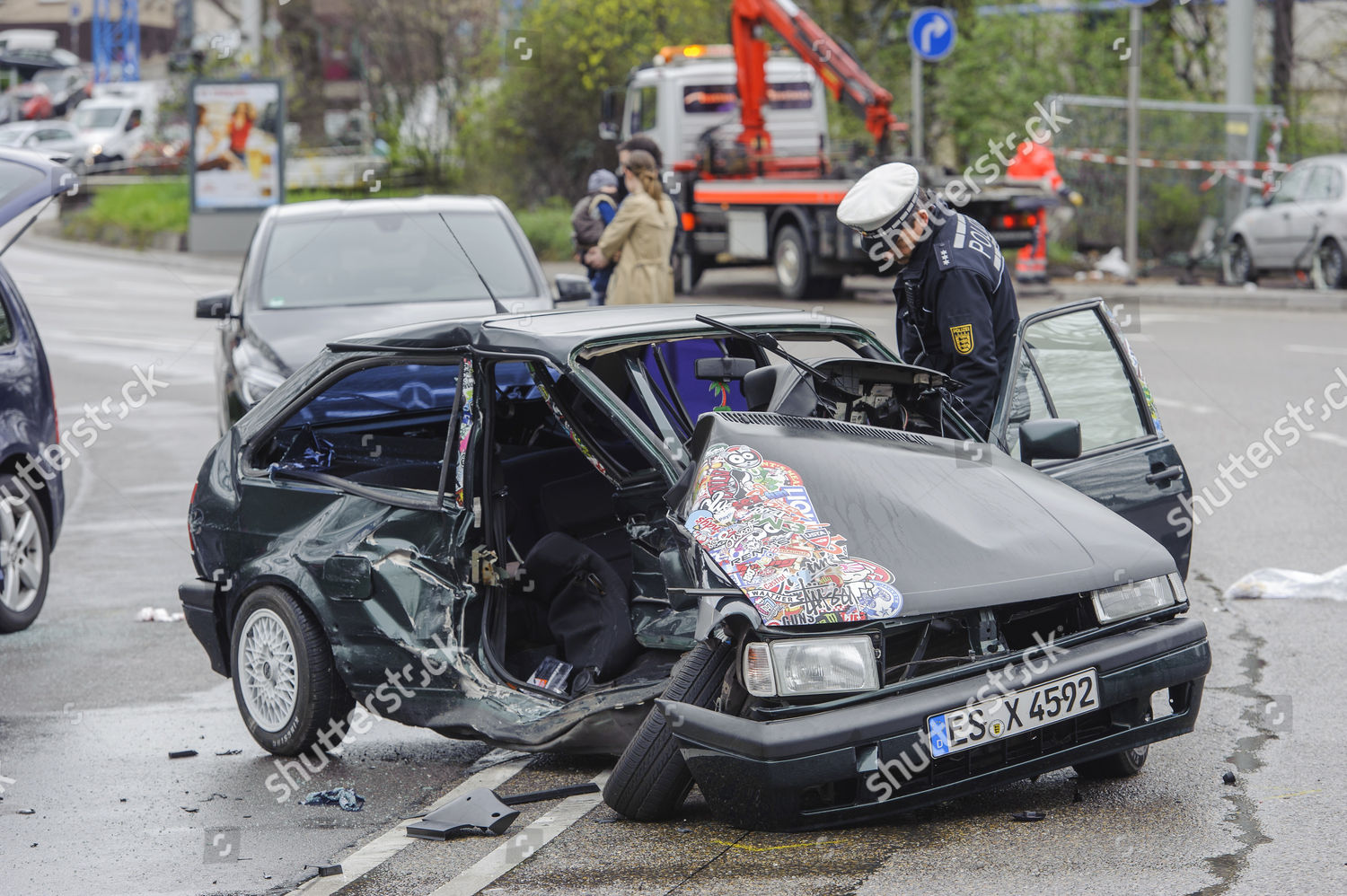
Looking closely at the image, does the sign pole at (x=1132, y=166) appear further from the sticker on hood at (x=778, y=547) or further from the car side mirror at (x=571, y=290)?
the sticker on hood at (x=778, y=547)

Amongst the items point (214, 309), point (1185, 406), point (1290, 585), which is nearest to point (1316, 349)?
point (1185, 406)

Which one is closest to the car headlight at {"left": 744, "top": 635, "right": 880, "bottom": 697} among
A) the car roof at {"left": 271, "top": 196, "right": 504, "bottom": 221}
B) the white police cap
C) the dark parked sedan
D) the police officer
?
the police officer

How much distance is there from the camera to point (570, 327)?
16.9 feet

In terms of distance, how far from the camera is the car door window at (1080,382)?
589cm

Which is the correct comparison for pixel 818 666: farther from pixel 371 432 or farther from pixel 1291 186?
pixel 1291 186

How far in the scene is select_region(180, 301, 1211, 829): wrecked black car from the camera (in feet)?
13.5

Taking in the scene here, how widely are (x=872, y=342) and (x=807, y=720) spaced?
74.8 inches

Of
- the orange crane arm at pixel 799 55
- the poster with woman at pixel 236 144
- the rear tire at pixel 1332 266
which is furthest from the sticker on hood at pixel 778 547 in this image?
the poster with woman at pixel 236 144

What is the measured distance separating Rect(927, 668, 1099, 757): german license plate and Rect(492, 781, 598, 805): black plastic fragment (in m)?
1.27

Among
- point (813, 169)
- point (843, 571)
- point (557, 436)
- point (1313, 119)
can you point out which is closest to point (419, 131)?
point (813, 169)

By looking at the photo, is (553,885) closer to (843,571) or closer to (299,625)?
(843,571)

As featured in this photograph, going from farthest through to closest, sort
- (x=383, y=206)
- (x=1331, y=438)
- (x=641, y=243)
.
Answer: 1. (x=641, y=243)
2. (x=1331, y=438)
3. (x=383, y=206)

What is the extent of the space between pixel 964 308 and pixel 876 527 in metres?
1.64

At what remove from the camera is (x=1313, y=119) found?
1080 inches
